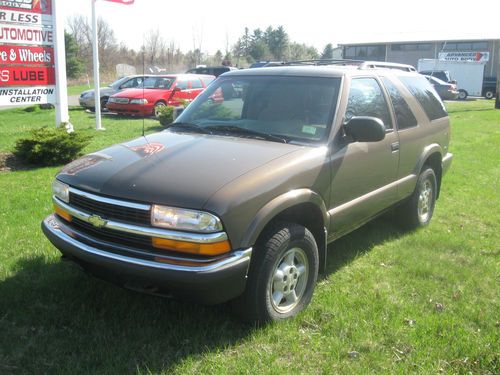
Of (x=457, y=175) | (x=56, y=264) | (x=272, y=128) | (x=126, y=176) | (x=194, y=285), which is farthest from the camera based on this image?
(x=457, y=175)

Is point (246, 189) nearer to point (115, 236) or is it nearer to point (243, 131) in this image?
point (115, 236)

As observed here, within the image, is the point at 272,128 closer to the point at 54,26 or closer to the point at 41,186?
the point at 41,186

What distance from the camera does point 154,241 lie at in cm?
303

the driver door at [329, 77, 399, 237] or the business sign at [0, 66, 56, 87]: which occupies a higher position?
the business sign at [0, 66, 56, 87]

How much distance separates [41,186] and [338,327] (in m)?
5.07

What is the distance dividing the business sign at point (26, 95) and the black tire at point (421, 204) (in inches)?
266

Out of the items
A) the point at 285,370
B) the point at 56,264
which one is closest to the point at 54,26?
the point at 56,264

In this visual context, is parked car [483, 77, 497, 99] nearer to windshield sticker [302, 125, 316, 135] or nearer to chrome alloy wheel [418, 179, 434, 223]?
chrome alloy wheel [418, 179, 434, 223]

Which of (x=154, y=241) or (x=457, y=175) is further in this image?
(x=457, y=175)

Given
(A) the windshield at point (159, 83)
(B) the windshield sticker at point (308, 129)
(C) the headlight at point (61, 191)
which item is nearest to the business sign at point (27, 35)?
(C) the headlight at point (61, 191)

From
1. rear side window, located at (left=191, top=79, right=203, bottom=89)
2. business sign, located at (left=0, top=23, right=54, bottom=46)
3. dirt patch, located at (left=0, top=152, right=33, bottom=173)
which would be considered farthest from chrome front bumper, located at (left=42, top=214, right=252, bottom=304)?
rear side window, located at (left=191, top=79, right=203, bottom=89)

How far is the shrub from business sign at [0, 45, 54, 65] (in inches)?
50.2

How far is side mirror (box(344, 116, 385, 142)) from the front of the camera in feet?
12.6

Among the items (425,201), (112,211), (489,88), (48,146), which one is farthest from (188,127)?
(489,88)
